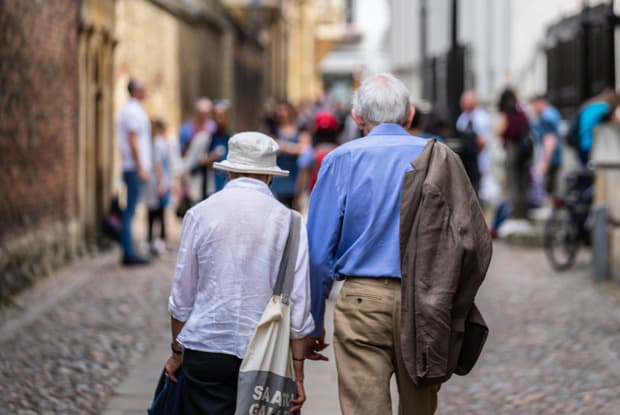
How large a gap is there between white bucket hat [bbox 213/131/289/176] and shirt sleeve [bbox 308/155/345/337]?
17 cm

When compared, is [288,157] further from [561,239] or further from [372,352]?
[372,352]

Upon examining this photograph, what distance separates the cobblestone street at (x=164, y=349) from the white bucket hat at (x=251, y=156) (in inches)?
92.2

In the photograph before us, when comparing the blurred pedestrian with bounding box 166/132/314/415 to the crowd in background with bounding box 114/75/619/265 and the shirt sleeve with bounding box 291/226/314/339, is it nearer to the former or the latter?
the shirt sleeve with bounding box 291/226/314/339

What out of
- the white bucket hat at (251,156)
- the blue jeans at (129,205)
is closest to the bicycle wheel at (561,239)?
the blue jeans at (129,205)

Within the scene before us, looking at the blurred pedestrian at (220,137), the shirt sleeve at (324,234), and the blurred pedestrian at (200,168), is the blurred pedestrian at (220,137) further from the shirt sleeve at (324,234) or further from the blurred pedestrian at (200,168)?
the shirt sleeve at (324,234)

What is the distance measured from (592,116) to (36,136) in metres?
5.65

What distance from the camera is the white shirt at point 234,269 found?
14.3 ft

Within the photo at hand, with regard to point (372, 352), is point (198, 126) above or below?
above

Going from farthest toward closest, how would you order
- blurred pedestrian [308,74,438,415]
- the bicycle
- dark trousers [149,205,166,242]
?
dark trousers [149,205,166,242]
the bicycle
blurred pedestrian [308,74,438,415]

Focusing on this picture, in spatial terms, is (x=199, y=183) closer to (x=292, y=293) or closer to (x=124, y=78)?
(x=124, y=78)

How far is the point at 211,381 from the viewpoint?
173 inches

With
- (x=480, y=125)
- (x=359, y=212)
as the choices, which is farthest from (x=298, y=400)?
(x=480, y=125)

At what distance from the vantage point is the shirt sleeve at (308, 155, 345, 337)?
178 inches

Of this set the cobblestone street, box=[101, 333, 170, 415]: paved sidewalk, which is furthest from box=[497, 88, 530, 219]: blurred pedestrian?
box=[101, 333, 170, 415]: paved sidewalk
